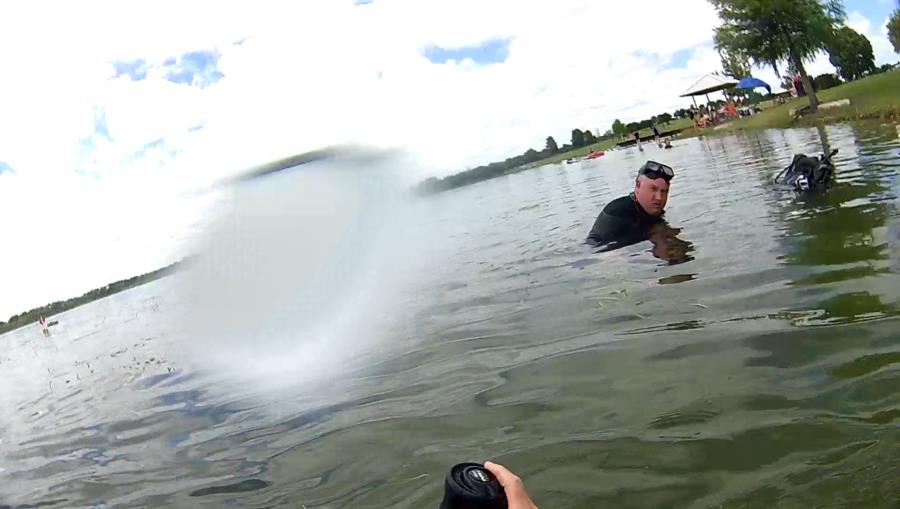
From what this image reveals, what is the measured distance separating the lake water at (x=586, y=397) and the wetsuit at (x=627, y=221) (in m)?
0.50

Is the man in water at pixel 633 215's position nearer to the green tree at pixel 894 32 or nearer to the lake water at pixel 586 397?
the lake water at pixel 586 397

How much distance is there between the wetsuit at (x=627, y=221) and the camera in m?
12.1

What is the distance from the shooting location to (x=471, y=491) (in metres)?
2.44

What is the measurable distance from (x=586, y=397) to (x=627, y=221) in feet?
21.6

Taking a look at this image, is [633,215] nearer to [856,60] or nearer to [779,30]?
[779,30]

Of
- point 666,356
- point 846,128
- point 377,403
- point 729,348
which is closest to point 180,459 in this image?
point 377,403

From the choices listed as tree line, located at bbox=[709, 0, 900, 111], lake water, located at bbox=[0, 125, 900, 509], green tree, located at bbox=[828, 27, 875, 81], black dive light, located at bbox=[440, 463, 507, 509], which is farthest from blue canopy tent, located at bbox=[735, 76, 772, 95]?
black dive light, located at bbox=[440, 463, 507, 509]

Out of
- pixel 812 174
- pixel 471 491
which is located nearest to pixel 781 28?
pixel 812 174

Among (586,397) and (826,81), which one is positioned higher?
(826,81)

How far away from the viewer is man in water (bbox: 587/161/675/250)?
1162 cm

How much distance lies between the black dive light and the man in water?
31.2 feet

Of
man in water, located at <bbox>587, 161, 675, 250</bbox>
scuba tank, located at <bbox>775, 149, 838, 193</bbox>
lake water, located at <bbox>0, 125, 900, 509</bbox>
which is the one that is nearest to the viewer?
lake water, located at <bbox>0, 125, 900, 509</bbox>

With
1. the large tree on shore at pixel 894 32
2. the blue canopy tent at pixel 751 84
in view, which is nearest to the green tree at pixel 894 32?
the large tree on shore at pixel 894 32

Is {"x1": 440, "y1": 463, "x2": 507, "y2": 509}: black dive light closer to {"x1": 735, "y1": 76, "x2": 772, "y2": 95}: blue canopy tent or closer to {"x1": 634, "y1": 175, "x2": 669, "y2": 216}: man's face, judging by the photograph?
{"x1": 634, "y1": 175, "x2": 669, "y2": 216}: man's face
